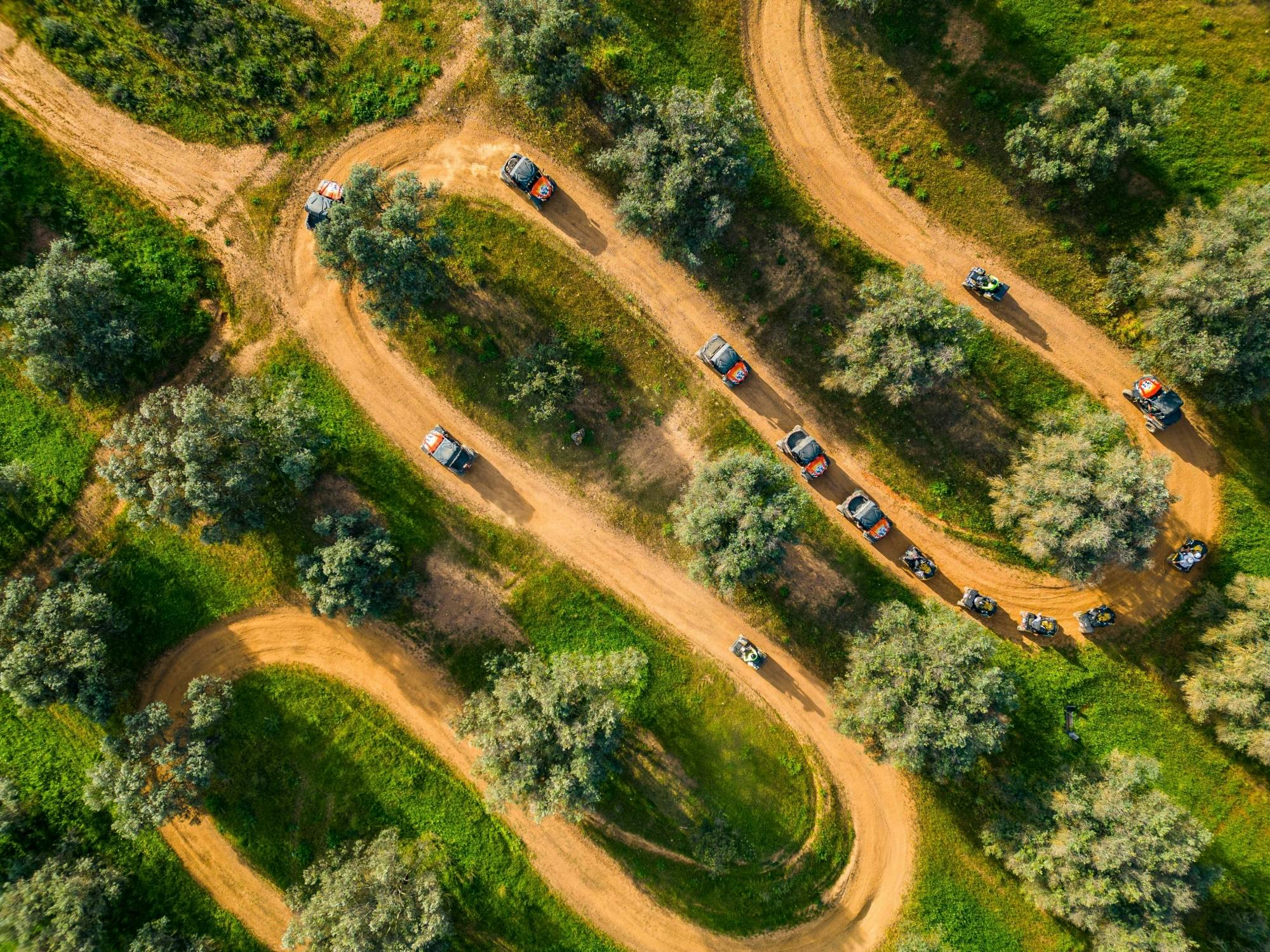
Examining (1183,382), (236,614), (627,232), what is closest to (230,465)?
(236,614)

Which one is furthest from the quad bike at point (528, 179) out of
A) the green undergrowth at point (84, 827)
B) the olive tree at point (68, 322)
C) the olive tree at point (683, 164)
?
the green undergrowth at point (84, 827)

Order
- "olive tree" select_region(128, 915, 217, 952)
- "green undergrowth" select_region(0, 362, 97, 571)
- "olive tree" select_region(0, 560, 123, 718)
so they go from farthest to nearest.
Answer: "green undergrowth" select_region(0, 362, 97, 571) < "olive tree" select_region(128, 915, 217, 952) < "olive tree" select_region(0, 560, 123, 718)

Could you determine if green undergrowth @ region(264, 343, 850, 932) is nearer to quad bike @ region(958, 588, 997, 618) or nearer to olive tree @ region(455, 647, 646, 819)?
olive tree @ region(455, 647, 646, 819)

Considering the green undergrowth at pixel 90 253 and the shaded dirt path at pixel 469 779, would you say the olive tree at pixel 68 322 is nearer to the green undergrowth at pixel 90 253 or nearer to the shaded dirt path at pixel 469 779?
the green undergrowth at pixel 90 253

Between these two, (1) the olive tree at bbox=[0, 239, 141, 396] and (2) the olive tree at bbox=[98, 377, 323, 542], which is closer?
(2) the olive tree at bbox=[98, 377, 323, 542]

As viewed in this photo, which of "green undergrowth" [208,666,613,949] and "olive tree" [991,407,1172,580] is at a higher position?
"olive tree" [991,407,1172,580]

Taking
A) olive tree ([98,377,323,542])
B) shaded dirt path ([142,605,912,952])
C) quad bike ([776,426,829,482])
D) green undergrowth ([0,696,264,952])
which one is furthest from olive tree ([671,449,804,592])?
green undergrowth ([0,696,264,952])
